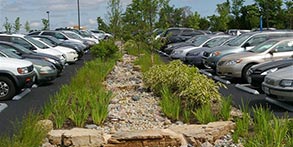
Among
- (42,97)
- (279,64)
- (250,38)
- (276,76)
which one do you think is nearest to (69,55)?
(250,38)

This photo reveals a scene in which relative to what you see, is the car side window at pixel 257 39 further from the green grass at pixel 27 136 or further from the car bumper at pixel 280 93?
the green grass at pixel 27 136

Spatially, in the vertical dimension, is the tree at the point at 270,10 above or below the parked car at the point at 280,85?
above

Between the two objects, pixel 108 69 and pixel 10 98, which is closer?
pixel 10 98

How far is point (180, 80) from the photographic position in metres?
10.4

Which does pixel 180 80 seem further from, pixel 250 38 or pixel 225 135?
pixel 250 38

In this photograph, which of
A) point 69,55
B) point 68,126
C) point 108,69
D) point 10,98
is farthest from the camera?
point 69,55

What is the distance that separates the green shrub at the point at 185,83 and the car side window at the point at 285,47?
16.2 feet

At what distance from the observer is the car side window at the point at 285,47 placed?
1547cm

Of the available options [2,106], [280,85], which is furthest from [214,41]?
[2,106]

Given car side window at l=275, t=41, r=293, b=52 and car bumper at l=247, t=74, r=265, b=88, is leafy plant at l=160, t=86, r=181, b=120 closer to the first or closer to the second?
car bumper at l=247, t=74, r=265, b=88

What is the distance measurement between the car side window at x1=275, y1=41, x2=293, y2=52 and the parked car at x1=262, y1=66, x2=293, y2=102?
5119 mm

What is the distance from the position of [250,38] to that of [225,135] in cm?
1156

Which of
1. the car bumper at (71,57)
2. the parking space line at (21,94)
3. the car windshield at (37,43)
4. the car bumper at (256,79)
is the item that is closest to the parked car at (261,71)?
the car bumper at (256,79)

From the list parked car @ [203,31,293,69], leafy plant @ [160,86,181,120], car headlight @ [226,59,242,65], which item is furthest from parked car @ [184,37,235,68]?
leafy plant @ [160,86,181,120]
